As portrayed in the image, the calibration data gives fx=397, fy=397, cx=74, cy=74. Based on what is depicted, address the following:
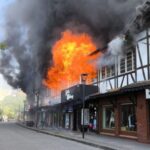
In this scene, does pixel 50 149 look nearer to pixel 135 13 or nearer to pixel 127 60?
pixel 135 13

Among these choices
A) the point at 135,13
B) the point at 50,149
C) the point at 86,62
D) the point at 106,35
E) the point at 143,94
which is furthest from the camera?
the point at 86,62

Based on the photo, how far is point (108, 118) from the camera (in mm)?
29188

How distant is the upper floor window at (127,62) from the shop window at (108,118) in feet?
11.8

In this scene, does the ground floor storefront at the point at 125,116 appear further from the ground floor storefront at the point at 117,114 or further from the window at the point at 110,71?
the window at the point at 110,71

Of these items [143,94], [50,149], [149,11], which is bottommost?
[50,149]

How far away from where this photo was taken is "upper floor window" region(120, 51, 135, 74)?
81.3ft

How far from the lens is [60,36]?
27.7 metres

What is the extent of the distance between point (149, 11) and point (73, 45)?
374 inches

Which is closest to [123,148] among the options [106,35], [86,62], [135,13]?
[135,13]

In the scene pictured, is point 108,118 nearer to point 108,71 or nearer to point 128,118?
point 108,71

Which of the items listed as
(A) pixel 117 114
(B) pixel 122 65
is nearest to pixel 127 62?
(B) pixel 122 65

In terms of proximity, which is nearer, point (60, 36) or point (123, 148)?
point (123, 148)

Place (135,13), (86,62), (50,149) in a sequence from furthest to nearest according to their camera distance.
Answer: (86,62), (135,13), (50,149)

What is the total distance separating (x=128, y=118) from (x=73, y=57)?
7772 millimetres
